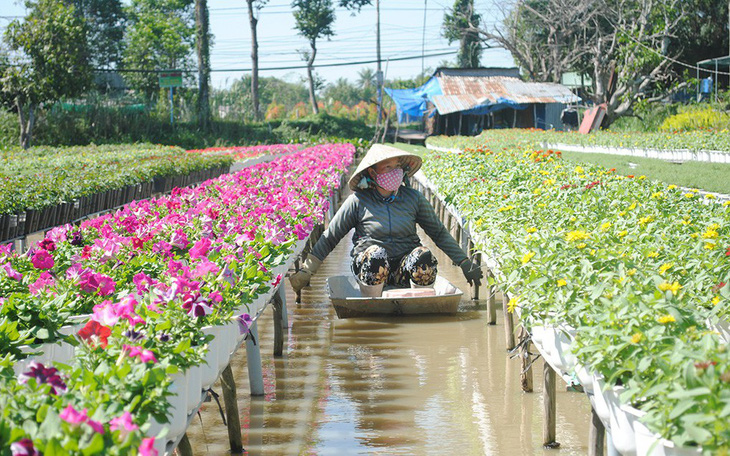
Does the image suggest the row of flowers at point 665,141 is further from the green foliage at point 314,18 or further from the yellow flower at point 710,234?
the green foliage at point 314,18

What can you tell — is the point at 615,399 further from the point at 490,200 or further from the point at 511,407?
the point at 490,200

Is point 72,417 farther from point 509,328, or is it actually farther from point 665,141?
point 665,141

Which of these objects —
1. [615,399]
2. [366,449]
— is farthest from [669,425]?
[366,449]

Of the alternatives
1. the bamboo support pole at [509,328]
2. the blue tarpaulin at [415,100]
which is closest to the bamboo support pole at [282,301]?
the bamboo support pole at [509,328]

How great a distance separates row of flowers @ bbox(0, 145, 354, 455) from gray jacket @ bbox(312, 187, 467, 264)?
52 centimetres

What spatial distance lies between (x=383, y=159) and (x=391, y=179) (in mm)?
256

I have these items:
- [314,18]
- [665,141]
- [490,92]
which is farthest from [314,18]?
[665,141]

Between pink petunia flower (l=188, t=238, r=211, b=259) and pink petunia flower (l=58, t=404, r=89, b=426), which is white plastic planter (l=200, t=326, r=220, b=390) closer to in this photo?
pink petunia flower (l=188, t=238, r=211, b=259)

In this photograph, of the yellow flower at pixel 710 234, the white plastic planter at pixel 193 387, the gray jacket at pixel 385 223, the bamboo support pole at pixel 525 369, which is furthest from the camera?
the gray jacket at pixel 385 223

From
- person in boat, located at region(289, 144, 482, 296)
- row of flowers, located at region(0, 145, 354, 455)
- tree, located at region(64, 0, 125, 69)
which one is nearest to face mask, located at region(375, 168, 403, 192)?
person in boat, located at region(289, 144, 482, 296)

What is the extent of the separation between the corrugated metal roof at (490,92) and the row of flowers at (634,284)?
101 feet

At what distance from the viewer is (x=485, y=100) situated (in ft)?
124

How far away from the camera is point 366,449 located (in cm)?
457

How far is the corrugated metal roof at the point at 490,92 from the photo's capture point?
3772 centimetres
